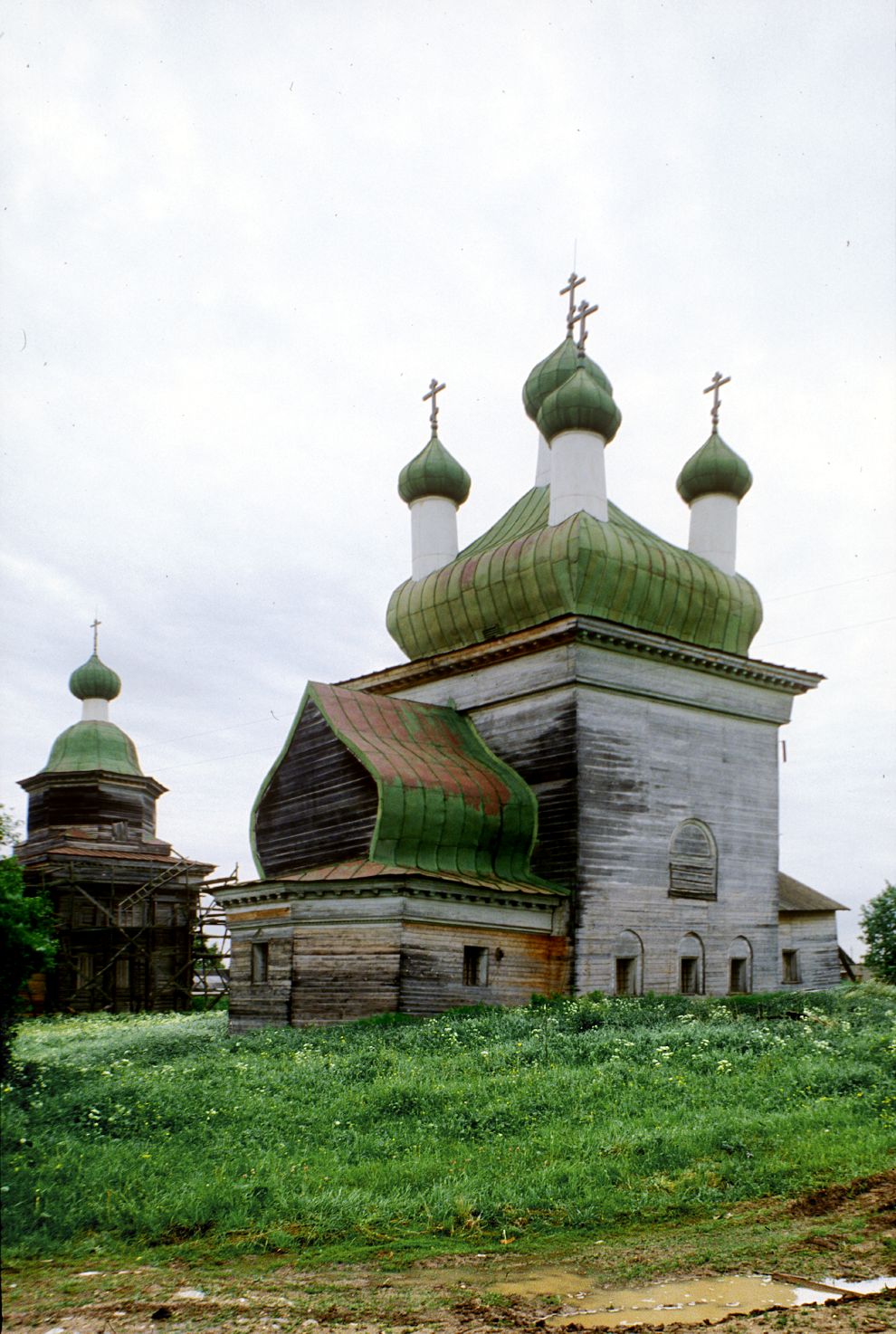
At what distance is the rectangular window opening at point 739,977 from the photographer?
24.5m

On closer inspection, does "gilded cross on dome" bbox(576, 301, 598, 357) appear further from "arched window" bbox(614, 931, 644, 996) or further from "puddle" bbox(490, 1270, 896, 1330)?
"puddle" bbox(490, 1270, 896, 1330)

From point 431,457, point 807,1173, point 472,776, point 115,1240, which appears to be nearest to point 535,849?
point 472,776

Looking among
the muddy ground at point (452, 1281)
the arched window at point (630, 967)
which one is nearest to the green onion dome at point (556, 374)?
the arched window at point (630, 967)

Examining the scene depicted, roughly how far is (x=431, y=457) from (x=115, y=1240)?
22.1 metres

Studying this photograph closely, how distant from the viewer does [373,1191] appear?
30.8ft

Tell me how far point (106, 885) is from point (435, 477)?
16.0m

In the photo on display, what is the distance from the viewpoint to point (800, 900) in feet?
101

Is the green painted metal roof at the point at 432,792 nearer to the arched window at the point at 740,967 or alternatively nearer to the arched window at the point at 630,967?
the arched window at the point at 630,967

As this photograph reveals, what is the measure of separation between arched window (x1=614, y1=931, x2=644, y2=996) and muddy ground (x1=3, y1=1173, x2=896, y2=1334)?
43.2 feet

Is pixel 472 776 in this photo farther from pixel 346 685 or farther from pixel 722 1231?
pixel 722 1231

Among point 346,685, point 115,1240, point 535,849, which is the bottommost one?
point 115,1240

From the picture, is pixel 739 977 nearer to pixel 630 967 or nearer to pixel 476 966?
pixel 630 967

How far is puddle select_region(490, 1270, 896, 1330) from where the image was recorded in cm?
666

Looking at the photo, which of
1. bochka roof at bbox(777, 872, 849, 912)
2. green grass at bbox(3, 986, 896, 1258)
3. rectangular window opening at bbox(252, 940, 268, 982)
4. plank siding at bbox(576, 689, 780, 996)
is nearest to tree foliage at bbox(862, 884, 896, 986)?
bochka roof at bbox(777, 872, 849, 912)
